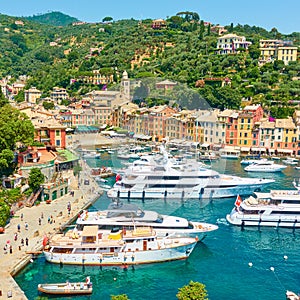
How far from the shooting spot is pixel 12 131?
2922cm

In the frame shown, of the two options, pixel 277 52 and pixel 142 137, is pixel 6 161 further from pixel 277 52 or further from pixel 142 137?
pixel 277 52

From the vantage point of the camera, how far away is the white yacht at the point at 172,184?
101 feet

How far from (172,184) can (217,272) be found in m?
11.5

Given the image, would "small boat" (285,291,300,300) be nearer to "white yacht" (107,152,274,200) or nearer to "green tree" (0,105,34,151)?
"white yacht" (107,152,274,200)

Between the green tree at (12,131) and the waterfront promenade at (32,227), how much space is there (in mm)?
4006

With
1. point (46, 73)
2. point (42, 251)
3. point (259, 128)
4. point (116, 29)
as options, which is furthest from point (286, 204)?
point (116, 29)

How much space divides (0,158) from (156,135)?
85.9ft

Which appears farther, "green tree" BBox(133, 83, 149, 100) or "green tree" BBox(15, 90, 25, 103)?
"green tree" BBox(15, 90, 25, 103)

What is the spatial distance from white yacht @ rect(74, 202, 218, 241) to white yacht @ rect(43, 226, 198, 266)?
55 cm

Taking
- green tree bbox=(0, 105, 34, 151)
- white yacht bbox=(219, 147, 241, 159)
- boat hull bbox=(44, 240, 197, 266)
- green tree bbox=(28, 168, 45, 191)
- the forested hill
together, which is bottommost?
boat hull bbox=(44, 240, 197, 266)

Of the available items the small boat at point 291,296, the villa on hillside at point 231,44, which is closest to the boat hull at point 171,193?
the small boat at point 291,296

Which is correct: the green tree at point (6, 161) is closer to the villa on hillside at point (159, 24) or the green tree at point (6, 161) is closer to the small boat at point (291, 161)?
the small boat at point (291, 161)

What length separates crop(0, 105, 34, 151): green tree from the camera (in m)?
29.0

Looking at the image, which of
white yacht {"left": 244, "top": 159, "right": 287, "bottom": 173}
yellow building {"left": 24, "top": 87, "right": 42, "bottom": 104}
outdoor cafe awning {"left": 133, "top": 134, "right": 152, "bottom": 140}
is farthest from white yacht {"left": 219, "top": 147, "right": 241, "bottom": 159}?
yellow building {"left": 24, "top": 87, "right": 42, "bottom": 104}
